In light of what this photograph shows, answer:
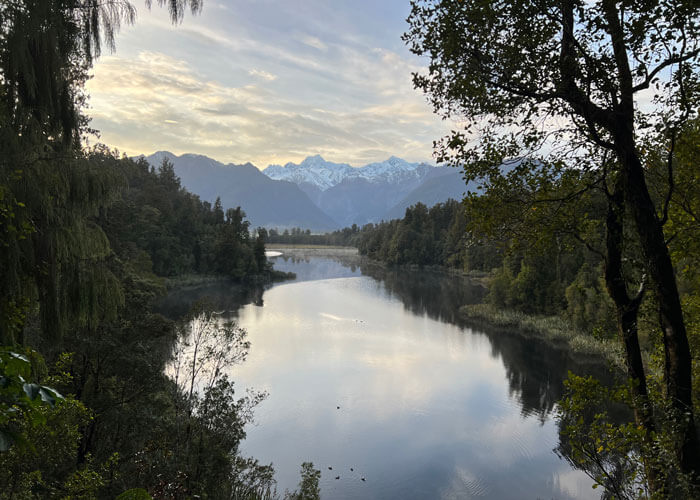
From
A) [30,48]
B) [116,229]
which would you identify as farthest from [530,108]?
[116,229]

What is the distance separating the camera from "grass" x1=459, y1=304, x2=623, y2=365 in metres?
31.1

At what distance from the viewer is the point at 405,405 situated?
931 inches

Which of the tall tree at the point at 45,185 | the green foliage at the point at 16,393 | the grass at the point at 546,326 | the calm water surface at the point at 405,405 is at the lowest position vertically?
the calm water surface at the point at 405,405

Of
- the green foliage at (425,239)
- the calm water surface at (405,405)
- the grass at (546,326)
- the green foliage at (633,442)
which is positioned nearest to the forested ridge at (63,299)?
the green foliage at (633,442)

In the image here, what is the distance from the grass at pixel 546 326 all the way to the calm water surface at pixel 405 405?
166cm

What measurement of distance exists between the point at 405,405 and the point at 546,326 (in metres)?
20.0

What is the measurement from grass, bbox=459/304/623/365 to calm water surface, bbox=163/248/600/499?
166 centimetres

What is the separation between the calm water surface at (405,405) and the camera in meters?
17.0

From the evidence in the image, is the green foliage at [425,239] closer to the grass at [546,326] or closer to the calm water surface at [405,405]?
the grass at [546,326]

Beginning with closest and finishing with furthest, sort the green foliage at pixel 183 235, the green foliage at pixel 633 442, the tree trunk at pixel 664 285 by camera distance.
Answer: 1. the green foliage at pixel 633 442
2. the tree trunk at pixel 664 285
3. the green foliage at pixel 183 235

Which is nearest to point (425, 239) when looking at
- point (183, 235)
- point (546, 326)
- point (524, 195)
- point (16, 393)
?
point (183, 235)

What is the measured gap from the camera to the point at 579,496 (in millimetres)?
15898

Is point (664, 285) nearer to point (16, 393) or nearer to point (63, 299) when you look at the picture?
point (16, 393)

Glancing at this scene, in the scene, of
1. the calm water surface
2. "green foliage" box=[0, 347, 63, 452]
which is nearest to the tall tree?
"green foliage" box=[0, 347, 63, 452]
